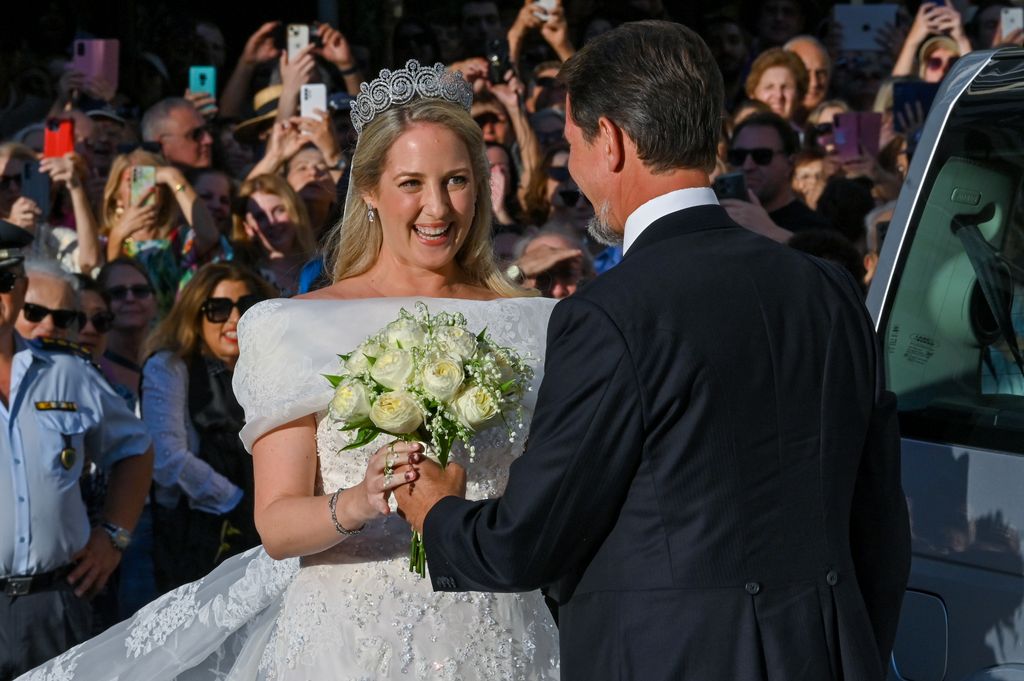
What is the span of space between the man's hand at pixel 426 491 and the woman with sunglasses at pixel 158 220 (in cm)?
526

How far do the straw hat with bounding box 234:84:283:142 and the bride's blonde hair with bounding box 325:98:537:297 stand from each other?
5.57m

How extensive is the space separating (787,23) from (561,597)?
8.80 meters

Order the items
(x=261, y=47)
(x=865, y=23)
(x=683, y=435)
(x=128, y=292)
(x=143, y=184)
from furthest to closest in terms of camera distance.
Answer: (x=865, y=23) → (x=261, y=47) → (x=143, y=184) → (x=128, y=292) → (x=683, y=435)

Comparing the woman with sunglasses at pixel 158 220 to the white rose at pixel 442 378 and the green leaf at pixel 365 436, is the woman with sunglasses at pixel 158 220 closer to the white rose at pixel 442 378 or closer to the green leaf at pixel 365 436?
the green leaf at pixel 365 436

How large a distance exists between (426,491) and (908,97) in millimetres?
6765

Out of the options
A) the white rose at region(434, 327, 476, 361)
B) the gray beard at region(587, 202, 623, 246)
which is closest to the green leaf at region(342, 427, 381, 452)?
the white rose at region(434, 327, 476, 361)

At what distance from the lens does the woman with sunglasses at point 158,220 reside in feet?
26.5

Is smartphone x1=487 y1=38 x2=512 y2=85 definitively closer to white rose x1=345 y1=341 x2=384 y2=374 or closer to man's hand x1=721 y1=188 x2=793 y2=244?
man's hand x1=721 y1=188 x2=793 y2=244

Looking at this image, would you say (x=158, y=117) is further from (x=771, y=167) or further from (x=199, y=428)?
(x=771, y=167)

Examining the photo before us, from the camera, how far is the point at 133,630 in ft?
13.7

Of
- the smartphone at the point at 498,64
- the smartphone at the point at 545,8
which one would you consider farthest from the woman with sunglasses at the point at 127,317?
the smartphone at the point at 545,8

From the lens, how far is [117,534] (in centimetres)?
584

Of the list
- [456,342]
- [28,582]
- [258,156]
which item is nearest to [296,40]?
[258,156]

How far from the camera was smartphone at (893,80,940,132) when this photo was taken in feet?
29.3
